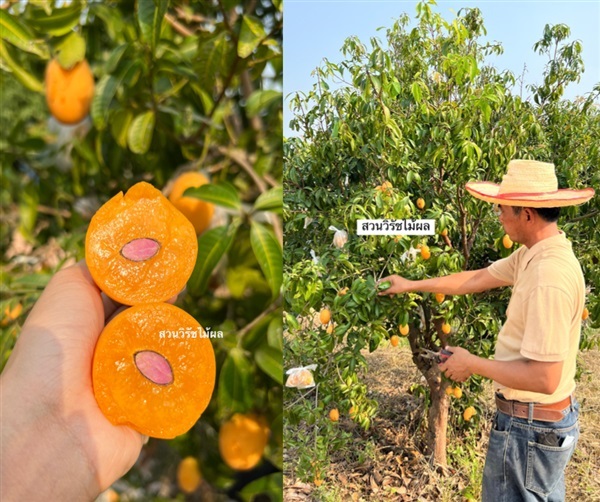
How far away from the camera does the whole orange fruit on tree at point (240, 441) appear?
176 centimetres

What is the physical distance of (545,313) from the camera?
58.2 inches

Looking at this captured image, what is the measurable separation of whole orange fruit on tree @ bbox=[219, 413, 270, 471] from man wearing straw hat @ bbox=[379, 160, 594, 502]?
25.7 inches

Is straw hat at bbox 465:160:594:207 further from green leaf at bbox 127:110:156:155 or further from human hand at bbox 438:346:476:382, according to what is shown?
green leaf at bbox 127:110:156:155

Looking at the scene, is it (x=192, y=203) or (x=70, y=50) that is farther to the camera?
(x=192, y=203)

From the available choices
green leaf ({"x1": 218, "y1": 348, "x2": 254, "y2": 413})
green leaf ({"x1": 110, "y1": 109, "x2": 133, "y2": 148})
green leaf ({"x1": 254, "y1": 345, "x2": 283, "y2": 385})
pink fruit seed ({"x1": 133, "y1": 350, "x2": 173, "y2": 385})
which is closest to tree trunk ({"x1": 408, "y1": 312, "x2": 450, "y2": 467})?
green leaf ({"x1": 254, "y1": 345, "x2": 283, "y2": 385})

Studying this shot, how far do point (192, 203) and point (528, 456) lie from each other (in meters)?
1.10

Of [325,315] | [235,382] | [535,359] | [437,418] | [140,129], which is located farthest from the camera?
[437,418]

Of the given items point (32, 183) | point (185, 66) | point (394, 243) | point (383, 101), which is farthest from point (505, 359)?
point (32, 183)

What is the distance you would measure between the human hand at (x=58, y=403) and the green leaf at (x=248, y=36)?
720 millimetres

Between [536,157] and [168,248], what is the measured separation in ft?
3.65

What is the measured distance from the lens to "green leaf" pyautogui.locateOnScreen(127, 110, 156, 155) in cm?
156

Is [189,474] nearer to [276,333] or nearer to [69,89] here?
[276,333]

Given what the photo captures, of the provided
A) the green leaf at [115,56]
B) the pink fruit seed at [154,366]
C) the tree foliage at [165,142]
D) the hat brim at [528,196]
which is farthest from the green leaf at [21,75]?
the hat brim at [528,196]

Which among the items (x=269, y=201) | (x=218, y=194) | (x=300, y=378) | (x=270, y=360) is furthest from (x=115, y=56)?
(x=300, y=378)
